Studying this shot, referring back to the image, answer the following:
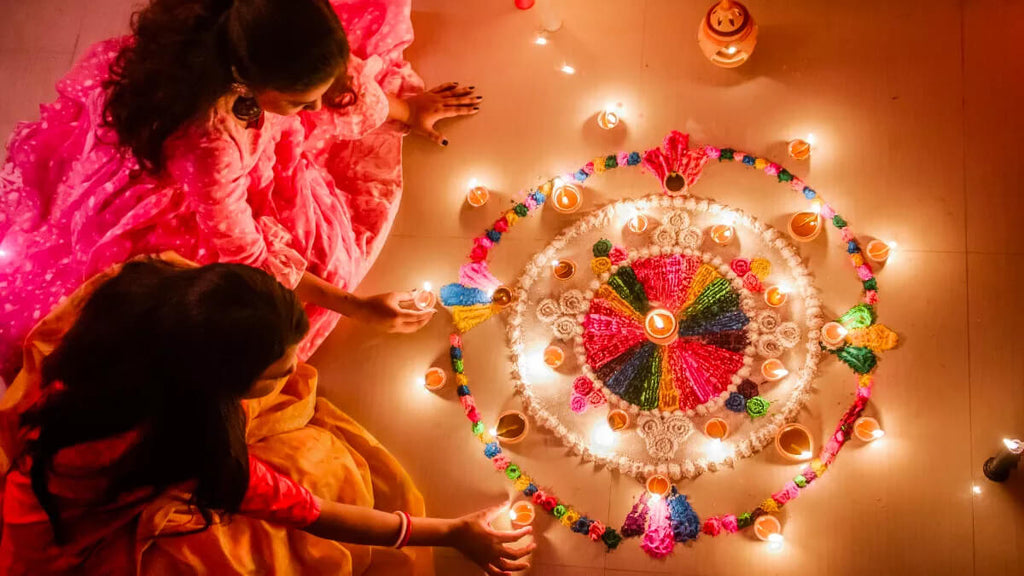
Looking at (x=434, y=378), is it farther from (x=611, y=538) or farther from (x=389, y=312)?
(x=611, y=538)

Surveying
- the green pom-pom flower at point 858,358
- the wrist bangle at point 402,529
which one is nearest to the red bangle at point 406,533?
the wrist bangle at point 402,529

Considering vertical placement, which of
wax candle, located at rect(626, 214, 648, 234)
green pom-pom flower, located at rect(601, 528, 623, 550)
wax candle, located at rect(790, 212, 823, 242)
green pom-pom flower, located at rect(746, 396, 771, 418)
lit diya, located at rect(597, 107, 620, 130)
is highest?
lit diya, located at rect(597, 107, 620, 130)

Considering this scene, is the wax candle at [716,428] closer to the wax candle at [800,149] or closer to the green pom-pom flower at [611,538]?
the green pom-pom flower at [611,538]

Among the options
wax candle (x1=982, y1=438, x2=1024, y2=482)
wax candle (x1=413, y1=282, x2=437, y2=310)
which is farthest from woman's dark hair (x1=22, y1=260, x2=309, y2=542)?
wax candle (x1=982, y1=438, x2=1024, y2=482)

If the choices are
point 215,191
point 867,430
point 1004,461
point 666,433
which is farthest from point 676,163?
point 215,191

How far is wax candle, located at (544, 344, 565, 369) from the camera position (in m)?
1.90

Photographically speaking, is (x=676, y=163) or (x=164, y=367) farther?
(x=676, y=163)

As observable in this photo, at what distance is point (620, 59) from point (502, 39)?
38cm

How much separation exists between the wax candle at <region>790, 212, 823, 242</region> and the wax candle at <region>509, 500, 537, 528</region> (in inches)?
41.8

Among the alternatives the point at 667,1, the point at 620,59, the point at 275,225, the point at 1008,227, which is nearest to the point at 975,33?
the point at 1008,227

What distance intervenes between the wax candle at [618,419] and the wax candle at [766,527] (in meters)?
0.43

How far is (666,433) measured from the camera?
1854 mm

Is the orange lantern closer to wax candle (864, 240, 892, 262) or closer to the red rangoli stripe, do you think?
wax candle (864, 240, 892, 262)

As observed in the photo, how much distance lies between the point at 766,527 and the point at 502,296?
3.10 ft
